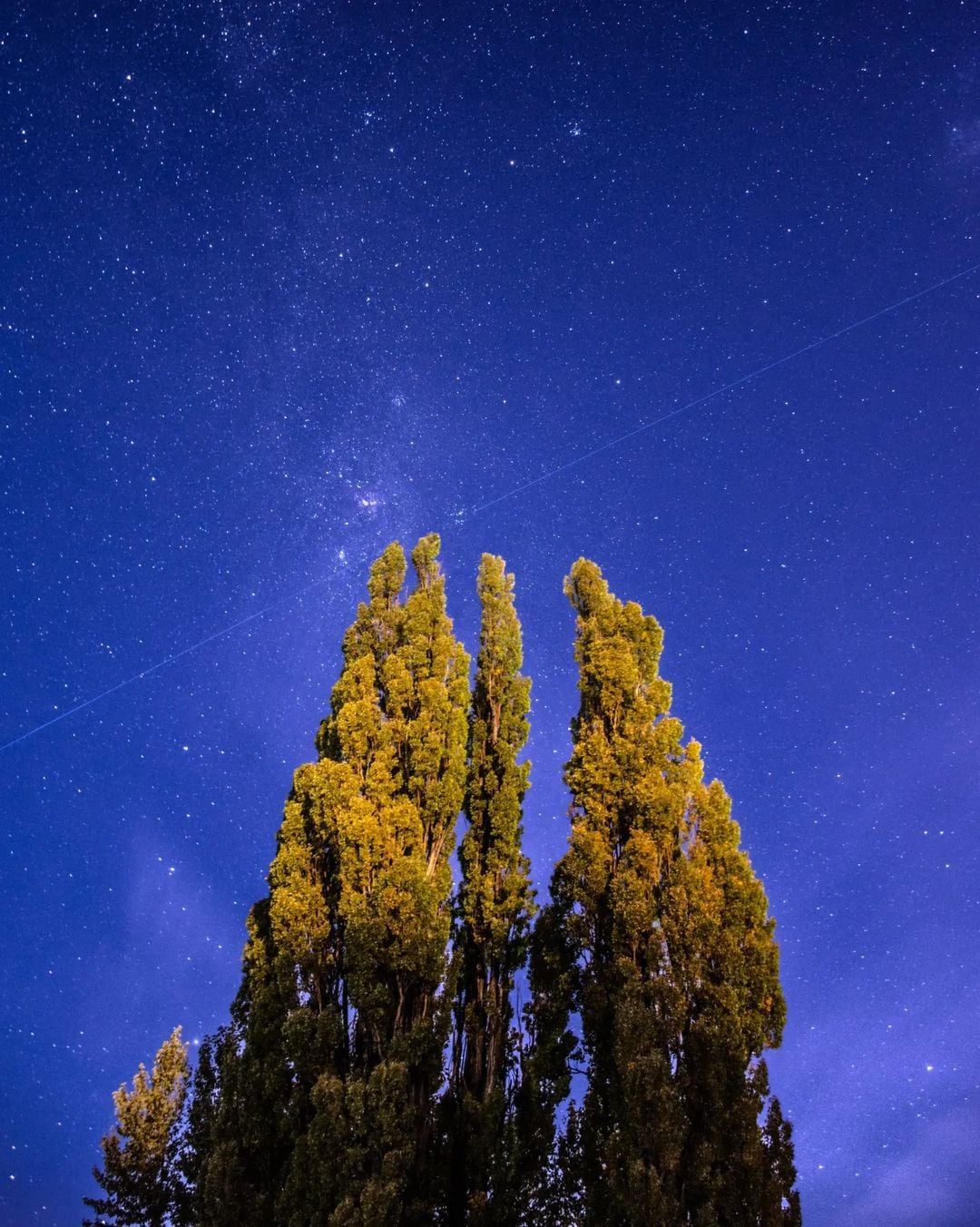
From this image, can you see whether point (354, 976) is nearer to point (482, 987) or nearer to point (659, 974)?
point (482, 987)

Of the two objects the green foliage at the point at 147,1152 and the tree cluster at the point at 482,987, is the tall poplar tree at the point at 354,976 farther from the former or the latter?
the green foliage at the point at 147,1152

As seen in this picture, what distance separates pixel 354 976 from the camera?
1155cm

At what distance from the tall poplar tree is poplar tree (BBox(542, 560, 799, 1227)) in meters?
2.67

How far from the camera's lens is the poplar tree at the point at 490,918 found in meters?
11.3

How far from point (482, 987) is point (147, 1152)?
35.9ft

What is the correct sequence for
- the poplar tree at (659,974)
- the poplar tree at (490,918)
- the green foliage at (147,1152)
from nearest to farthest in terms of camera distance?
1. the poplar tree at (659,974)
2. the poplar tree at (490,918)
3. the green foliage at (147,1152)

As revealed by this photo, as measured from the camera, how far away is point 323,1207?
9.64 metres

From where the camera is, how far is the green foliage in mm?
16344

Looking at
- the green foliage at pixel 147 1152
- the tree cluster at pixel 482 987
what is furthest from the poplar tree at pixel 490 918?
the green foliage at pixel 147 1152

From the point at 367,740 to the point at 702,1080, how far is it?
8175 millimetres

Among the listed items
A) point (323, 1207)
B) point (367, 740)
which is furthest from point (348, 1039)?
point (367, 740)

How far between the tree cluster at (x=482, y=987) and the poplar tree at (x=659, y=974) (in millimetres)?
40

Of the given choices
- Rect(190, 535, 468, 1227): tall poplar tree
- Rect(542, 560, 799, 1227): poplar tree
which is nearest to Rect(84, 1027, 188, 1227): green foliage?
Rect(190, 535, 468, 1227): tall poplar tree

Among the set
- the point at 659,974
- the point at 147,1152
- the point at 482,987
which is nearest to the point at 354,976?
the point at 482,987
